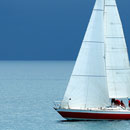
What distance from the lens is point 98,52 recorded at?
170 feet

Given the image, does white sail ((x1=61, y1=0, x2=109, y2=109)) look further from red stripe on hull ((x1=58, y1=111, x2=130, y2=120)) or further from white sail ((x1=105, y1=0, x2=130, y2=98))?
white sail ((x1=105, y1=0, x2=130, y2=98))

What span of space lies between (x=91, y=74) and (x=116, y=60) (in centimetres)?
292

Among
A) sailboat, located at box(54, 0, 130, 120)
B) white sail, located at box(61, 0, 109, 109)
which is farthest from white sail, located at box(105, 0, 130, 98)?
white sail, located at box(61, 0, 109, 109)

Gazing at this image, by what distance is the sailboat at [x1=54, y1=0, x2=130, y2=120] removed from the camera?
5094 cm

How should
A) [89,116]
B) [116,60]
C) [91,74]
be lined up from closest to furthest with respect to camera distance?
[89,116], [91,74], [116,60]

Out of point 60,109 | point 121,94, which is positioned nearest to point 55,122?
point 60,109

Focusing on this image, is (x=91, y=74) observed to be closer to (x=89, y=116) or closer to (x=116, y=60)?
(x=116, y=60)

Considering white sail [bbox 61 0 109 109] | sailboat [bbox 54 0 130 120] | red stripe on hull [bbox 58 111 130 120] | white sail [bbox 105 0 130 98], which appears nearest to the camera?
red stripe on hull [bbox 58 111 130 120]

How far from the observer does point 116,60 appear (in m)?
52.9

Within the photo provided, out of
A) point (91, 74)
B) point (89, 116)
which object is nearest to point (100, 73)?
point (91, 74)

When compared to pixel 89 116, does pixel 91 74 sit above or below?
above

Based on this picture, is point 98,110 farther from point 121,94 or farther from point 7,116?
point 7,116

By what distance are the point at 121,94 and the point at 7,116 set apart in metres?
12.3

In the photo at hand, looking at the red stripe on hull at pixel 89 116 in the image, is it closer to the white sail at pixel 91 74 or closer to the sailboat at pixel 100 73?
the sailboat at pixel 100 73
